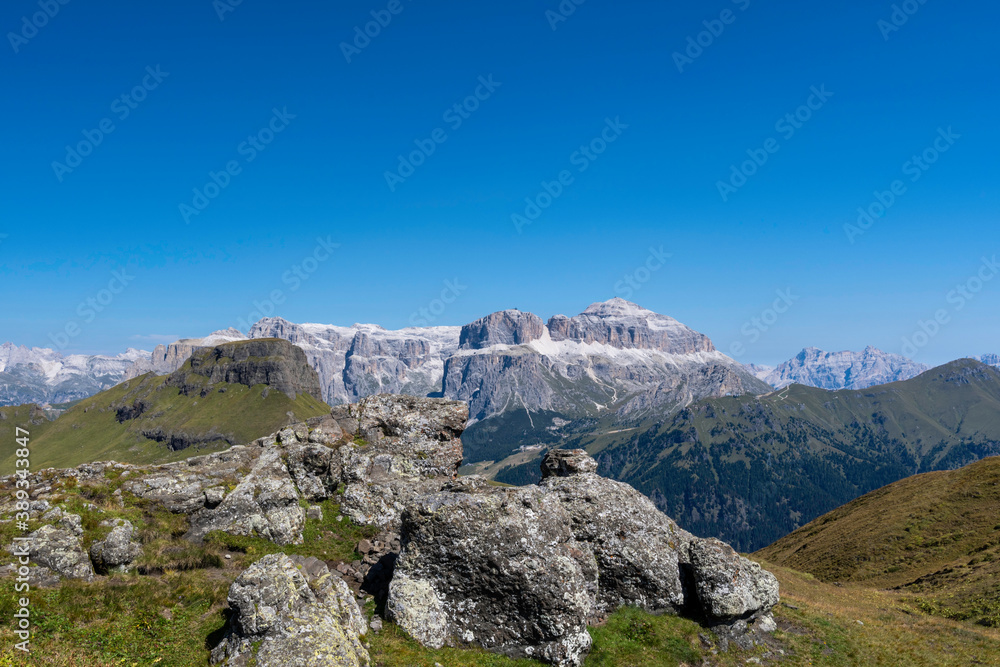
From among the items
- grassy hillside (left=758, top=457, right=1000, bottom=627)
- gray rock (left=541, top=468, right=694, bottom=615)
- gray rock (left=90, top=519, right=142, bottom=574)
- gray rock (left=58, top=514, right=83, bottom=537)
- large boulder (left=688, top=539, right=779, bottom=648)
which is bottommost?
grassy hillside (left=758, top=457, right=1000, bottom=627)

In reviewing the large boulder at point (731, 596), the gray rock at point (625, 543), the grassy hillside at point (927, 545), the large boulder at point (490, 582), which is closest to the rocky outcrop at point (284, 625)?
the large boulder at point (490, 582)

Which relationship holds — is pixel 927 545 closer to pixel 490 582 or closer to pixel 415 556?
pixel 490 582

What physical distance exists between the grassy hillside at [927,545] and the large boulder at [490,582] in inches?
1469

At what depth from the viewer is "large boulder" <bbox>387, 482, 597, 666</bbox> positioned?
2280 centimetres

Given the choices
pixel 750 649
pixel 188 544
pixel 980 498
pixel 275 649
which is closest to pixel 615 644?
pixel 750 649

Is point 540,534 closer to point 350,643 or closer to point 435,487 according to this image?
point 350,643

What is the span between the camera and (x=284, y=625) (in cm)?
1784

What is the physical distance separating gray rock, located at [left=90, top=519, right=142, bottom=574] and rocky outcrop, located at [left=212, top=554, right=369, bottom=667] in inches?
310

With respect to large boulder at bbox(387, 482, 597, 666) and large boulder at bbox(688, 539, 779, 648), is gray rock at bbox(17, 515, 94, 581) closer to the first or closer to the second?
large boulder at bbox(387, 482, 597, 666)

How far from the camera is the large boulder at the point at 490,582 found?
22.8m

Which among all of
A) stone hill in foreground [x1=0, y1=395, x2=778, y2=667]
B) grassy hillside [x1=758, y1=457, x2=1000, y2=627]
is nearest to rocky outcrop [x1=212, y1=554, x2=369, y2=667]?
stone hill in foreground [x1=0, y1=395, x2=778, y2=667]

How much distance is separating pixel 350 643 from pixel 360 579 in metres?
8.35

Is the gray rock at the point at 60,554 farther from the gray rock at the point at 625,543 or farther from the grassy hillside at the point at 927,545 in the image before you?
the grassy hillside at the point at 927,545

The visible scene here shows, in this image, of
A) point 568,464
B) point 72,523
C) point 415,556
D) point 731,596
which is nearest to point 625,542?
point 731,596
